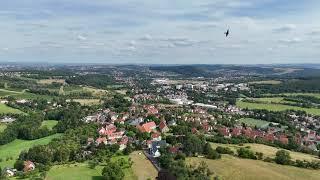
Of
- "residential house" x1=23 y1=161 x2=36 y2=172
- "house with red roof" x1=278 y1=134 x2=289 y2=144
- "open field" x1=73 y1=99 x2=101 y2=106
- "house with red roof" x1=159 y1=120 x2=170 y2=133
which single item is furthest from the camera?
"open field" x1=73 y1=99 x2=101 y2=106

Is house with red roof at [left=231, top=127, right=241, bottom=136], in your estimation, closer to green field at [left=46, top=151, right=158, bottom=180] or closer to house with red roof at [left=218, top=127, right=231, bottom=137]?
→ house with red roof at [left=218, top=127, right=231, bottom=137]

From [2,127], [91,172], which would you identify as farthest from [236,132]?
[2,127]

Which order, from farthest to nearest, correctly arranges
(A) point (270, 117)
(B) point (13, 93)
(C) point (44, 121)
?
(B) point (13, 93) < (A) point (270, 117) < (C) point (44, 121)

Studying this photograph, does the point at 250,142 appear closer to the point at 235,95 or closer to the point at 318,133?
the point at 318,133

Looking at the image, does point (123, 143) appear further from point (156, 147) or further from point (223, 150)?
point (223, 150)

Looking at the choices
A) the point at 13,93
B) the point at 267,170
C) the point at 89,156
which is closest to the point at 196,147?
the point at 267,170

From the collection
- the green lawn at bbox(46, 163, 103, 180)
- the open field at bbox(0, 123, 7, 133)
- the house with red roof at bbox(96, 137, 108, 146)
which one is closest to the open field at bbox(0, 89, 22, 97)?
the open field at bbox(0, 123, 7, 133)
